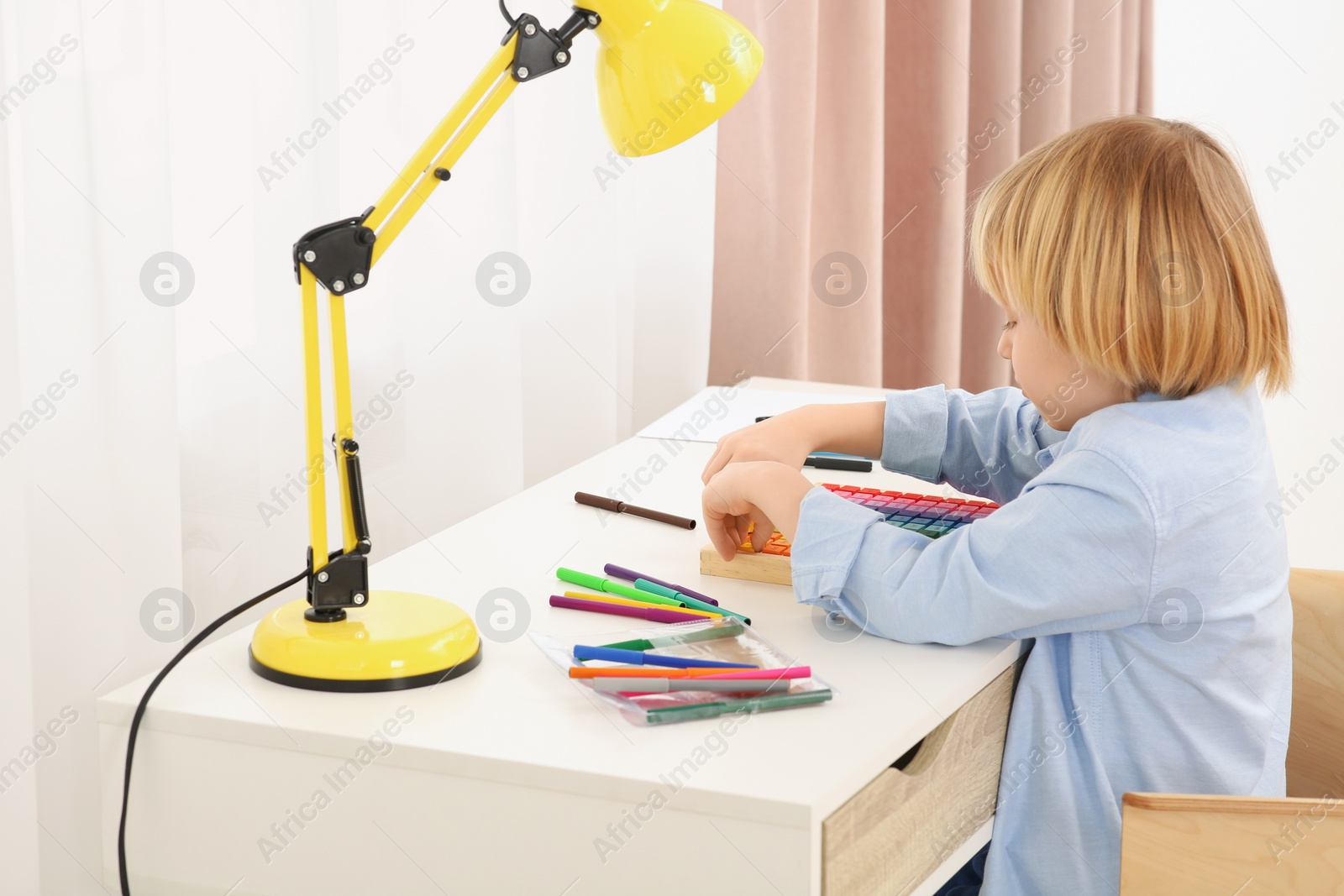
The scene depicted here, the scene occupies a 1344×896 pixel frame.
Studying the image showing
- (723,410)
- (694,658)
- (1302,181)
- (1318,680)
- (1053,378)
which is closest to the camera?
(694,658)

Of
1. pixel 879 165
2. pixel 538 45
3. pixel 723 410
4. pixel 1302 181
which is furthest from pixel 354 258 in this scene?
pixel 1302 181

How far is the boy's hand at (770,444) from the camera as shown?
991 mm

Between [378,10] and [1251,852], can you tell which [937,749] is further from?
[378,10]

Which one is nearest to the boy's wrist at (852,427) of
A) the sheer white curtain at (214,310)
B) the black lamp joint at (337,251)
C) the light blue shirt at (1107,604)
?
the light blue shirt at (1107,604)

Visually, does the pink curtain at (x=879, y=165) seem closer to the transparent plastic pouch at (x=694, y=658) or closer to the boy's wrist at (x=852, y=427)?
the boy's wrist at (x=852, y=427)

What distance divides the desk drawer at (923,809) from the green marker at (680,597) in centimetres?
15

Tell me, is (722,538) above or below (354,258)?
below

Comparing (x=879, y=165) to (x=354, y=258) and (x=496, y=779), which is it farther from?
(x=496, y=779)

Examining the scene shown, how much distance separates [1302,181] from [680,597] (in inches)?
102

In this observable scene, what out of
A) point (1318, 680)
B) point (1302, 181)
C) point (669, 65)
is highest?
point (669, 65)

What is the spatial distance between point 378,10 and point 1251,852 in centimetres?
97

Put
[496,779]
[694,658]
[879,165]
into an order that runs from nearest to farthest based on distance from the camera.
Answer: [496,779] → [694,658] → [879,165]

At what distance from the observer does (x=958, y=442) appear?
1.07m

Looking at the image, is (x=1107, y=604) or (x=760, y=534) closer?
(x=1107, y=604)
